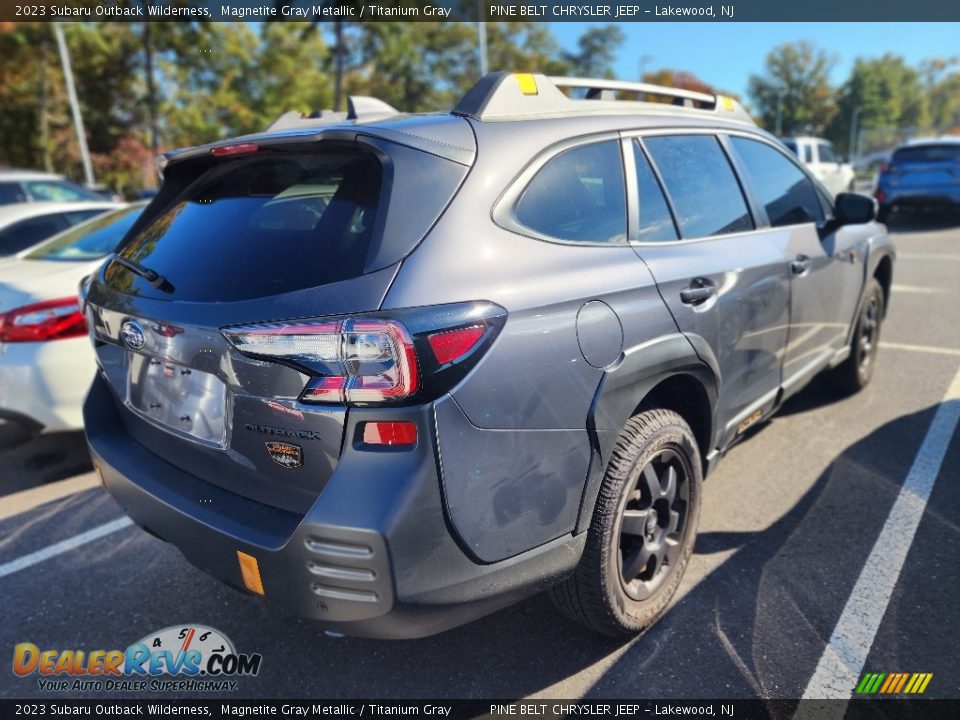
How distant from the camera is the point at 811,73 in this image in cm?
5725

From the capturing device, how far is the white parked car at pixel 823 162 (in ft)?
46.8

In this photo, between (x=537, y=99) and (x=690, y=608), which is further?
(x=690, y=608)

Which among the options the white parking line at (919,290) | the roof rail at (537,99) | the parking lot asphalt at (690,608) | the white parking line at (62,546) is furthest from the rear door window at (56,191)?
the white parking line at (919,290)

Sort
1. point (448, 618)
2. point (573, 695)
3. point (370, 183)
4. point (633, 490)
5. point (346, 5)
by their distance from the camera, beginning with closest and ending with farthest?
point (448, 618)
point (370, 183)
point (573, 695)
point (633, 490)
point (346, 5)

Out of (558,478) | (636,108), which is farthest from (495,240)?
(636,108)

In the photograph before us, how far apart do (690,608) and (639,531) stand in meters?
0.48

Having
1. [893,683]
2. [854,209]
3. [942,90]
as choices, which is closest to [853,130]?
[942,90]

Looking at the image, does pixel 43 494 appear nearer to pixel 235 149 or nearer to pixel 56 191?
pixel 235 149

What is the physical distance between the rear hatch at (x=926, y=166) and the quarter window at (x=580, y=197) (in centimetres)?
1335

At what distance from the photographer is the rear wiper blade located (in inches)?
82.1

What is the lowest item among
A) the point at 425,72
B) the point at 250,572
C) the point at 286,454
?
the point at 250,572

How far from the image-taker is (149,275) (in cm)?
216

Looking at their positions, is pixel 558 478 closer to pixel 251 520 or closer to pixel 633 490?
pixel 633 490

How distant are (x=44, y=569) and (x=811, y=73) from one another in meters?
67.4
